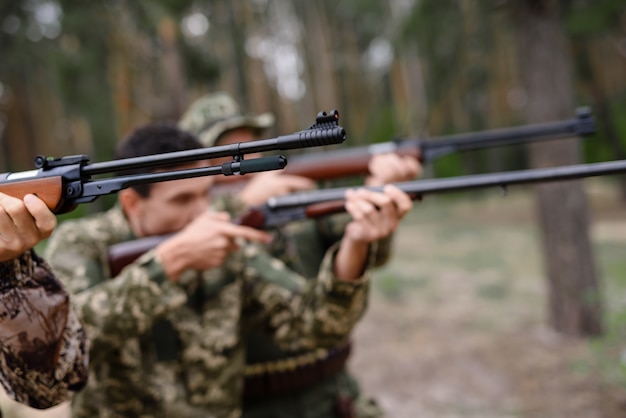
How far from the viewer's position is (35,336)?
148cm

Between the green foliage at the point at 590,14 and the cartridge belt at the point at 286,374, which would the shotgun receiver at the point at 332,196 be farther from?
the green foliage at the point at 590,14

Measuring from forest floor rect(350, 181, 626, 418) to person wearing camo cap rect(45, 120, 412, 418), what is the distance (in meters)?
2.69

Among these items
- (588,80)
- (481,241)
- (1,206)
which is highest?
(588,80)

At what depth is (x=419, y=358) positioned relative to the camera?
5.96 m

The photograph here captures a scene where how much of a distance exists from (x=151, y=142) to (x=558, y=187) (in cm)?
459

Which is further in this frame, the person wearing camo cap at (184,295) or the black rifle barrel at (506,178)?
the person wearing camo cap at (184,295)

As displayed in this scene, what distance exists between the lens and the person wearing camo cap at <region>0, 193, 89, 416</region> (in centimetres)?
146

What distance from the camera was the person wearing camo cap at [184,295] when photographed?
2.05 metres

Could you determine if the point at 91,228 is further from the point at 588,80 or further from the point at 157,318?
the point at 588,80

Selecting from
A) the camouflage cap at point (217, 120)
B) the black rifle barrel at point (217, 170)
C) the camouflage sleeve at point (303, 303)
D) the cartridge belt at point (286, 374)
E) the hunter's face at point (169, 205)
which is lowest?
the cartridge belt at point (286, 374)

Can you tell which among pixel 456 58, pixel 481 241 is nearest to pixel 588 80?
pixel 456 58

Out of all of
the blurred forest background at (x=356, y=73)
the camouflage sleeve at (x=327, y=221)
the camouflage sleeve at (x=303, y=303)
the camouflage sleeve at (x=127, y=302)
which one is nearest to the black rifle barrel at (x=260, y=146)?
the camouflage sleeve at (x=127, y=302)

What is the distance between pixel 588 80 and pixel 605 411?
13.7 m

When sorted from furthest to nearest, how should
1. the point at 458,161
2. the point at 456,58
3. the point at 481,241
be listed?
the point at 458,161
the point at 456,58
the point at 481,241
